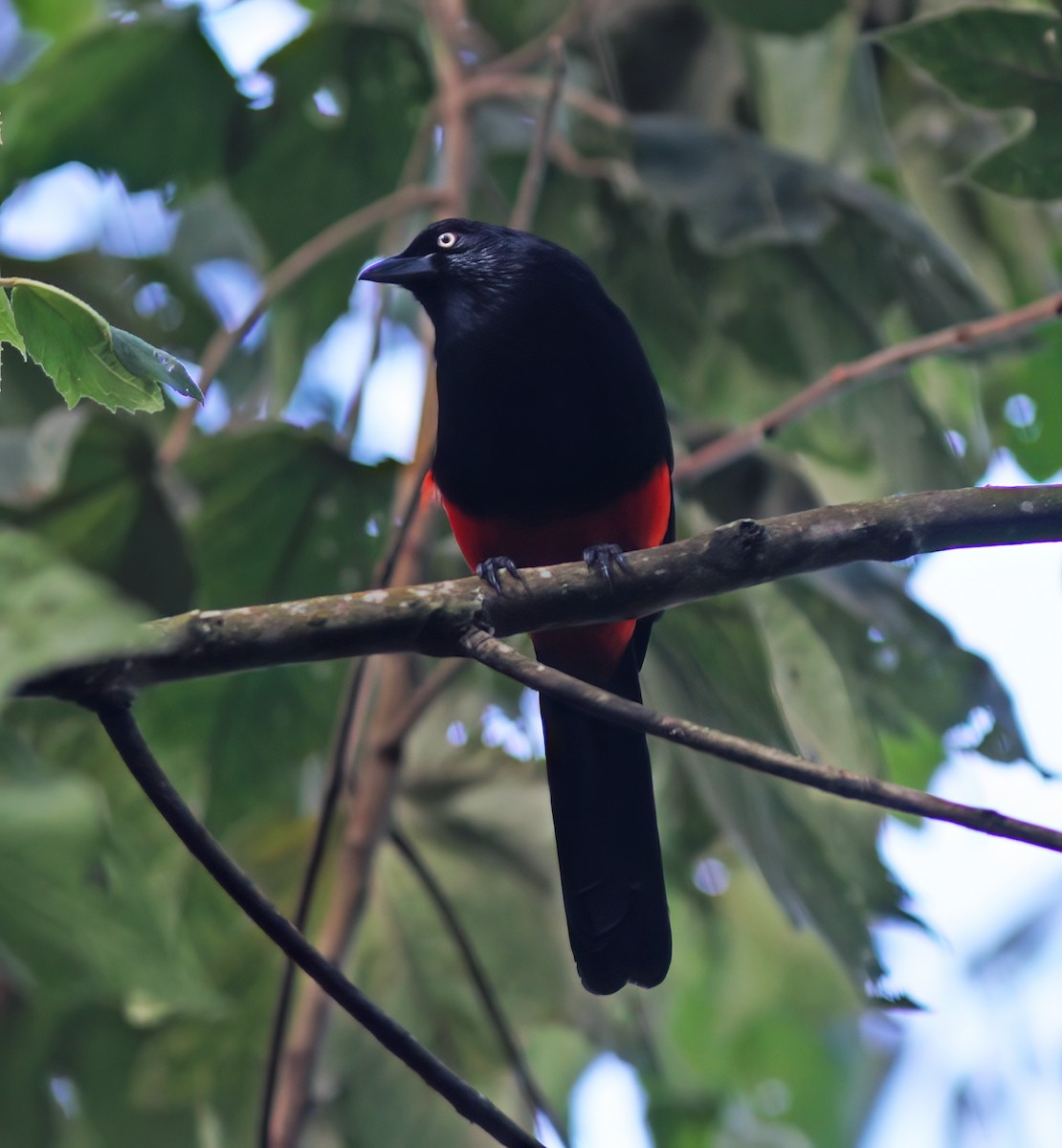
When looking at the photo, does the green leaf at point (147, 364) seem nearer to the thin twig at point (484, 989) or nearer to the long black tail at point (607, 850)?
the long black tail at point (607, 850)

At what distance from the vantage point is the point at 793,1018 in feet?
16.4

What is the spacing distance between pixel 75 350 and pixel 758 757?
84 centimetres

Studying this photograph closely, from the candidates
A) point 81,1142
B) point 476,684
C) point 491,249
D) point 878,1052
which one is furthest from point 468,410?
point 878,1052

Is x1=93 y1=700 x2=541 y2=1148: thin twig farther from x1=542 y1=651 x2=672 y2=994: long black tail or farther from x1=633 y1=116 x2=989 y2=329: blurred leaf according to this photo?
x1=633 y1=116 x2=989 y2=329: blurred leaf

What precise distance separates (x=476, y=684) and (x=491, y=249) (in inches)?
51.1

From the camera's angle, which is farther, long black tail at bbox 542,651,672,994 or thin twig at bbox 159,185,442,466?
thin twig at bbox 159,185,442,466

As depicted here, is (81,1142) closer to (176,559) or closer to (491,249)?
(176,559)

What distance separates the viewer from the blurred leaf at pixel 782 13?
11.6 feet

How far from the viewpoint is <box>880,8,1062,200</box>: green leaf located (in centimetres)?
238

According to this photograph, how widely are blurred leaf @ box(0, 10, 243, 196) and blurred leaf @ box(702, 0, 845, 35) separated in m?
1.45

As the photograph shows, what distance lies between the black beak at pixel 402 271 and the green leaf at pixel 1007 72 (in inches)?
59.3

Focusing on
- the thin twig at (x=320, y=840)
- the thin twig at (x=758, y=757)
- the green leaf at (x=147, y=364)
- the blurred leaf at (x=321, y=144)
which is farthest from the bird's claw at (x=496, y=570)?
the blurred leaf at (x=321, y=144)

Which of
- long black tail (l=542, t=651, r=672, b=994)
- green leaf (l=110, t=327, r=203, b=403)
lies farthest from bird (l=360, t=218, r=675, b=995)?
green leaf (l=110, t=327, r=203, b=403)

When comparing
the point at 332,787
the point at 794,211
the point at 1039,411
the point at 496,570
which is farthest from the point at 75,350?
the point at 1039,411
